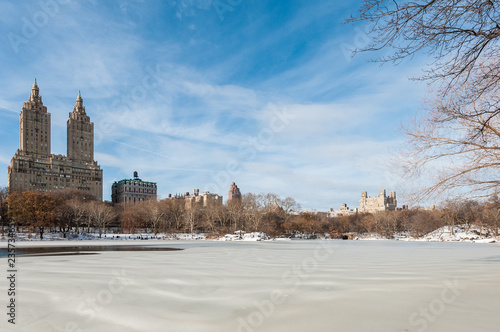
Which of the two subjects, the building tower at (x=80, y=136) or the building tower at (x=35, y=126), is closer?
the building tower at (x=35, y=126)

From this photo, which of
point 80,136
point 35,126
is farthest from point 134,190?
point 35,126

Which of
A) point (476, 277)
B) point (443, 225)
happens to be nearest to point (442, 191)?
point (476, 277)

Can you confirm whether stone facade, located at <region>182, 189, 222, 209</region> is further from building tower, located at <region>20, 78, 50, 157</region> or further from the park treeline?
building tower, located at <region>20, 78, 50, 157</region>

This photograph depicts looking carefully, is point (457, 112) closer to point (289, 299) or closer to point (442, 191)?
point (442, 191)

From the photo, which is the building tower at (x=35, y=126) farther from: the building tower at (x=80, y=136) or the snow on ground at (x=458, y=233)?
the snow on ground at (x=458, y=233)

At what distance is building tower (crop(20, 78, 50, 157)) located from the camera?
138500 mm

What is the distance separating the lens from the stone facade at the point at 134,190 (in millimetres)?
156875

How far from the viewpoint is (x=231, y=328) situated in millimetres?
3898

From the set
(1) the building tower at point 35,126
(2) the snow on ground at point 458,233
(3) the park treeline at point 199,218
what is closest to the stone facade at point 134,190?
(1) the building tower at point 35,126

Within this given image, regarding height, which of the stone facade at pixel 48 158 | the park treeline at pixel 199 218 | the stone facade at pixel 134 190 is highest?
the stone facade at pixel 48 158

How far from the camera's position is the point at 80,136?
150m

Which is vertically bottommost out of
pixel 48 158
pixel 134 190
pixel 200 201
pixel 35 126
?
pixel 200 201

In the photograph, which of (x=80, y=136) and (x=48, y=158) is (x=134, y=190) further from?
(x=48, y=158)

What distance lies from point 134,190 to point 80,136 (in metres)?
34.5
